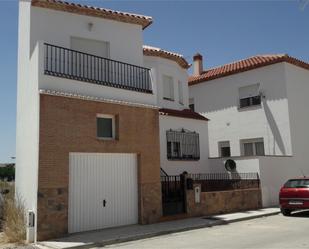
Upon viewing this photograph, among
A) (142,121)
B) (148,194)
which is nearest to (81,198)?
(148,194)

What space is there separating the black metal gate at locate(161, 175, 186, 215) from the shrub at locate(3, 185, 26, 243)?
5.16 metres

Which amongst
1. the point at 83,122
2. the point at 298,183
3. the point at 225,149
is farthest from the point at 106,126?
the point at 225,149

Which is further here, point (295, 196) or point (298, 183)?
point (298, 183)

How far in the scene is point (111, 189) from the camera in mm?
13016

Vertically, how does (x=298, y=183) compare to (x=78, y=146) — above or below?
below

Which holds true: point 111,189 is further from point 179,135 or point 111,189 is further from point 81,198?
point 179,135

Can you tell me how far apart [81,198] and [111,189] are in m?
1.19

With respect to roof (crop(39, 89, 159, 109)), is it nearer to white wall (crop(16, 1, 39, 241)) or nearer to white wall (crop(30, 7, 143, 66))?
white wall (crop(16, 1, 39, 241))

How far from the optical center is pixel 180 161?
1842cm

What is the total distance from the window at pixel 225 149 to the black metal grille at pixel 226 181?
18.0 ft

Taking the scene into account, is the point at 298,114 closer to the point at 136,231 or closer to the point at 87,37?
the point at 87,37

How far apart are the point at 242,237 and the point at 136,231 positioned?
129 inches

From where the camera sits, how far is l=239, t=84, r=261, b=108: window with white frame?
2303 cm

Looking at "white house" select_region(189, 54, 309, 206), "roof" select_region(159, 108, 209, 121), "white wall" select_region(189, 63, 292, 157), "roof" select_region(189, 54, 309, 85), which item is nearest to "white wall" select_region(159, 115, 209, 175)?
"roof" select_region(159, 108, 209, 121)
